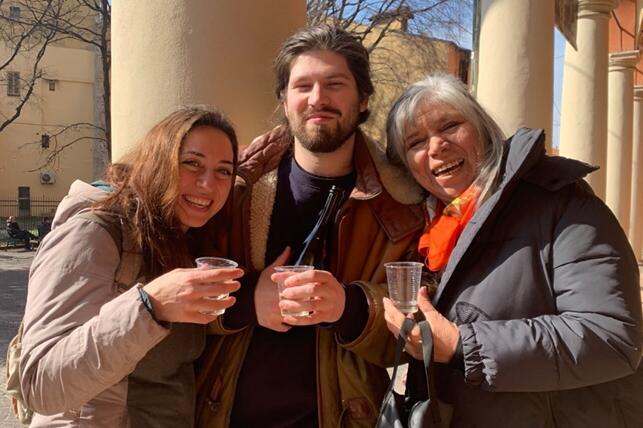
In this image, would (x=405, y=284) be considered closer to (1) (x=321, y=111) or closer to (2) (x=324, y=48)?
(1) (x=321, y=111)

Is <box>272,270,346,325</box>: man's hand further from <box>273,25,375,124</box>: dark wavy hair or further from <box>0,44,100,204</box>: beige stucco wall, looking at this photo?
<box>0,44,100,204</box>: beige stucco wall

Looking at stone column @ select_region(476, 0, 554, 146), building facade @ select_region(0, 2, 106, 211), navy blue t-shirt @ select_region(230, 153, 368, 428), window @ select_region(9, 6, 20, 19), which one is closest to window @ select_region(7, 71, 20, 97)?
building facade @ select_region(0, 2, 106, 211)

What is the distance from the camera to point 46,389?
1.67 meters

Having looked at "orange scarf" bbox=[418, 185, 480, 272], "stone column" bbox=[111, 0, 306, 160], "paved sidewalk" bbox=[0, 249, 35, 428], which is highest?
"stone column" bbox=[111, 0, 306, 160]

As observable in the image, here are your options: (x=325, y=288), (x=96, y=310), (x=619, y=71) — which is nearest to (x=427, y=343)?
(x=325, y=288)

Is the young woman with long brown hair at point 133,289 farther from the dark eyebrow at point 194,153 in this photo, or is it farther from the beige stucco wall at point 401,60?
the beige stucco wall at point 401,60

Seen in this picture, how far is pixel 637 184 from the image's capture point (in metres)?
15.8

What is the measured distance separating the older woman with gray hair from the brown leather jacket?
0.22 metres

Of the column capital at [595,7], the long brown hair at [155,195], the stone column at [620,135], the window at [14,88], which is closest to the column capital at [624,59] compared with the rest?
the stone column at [620,135]

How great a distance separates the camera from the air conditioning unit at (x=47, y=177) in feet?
134

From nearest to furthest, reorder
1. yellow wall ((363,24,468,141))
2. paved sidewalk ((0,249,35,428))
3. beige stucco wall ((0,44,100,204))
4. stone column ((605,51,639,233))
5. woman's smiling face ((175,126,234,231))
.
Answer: woman's smiling face ((175,126,234,231))
paved sidewalk ((0,249,35,428))
stone column ((605,51,639,233))
yellow wall ((363,24,468,141))
beige stucco wall ((0,44,100,204))

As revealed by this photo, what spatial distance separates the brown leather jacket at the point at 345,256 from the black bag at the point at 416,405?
0.75 feet

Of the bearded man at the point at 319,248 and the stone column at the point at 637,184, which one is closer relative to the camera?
the bearded man at the point at 319,248

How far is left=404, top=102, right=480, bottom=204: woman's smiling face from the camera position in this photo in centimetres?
230
